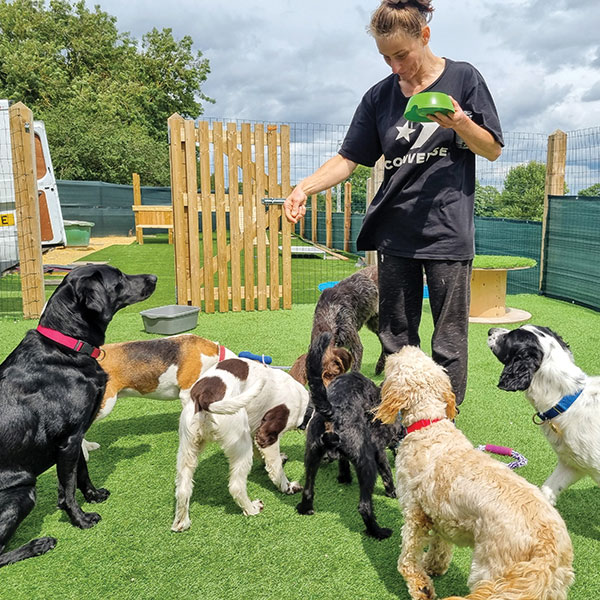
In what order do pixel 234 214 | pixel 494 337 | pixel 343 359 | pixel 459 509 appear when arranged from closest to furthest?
pixel 459 509, pixel 494 337, pixel 343 359, pixel 234 214

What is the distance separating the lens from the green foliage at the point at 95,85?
2606cm

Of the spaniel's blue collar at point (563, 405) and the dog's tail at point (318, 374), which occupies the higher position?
the dog's tail at point (318, 374)

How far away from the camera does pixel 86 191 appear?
20.6 metres

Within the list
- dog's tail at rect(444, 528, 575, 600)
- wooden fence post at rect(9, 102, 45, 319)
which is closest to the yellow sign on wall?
wooden fence post at rect(9, 102, 45, 319)

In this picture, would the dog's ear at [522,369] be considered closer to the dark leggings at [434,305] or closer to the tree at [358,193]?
the dark leggings at [434,305]

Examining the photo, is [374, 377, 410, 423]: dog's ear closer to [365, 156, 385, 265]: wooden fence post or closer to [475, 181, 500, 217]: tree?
[365, 156, 385, 265]: wooden fence post

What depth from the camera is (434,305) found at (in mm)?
2830

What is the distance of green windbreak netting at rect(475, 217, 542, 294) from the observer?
9.27 meters

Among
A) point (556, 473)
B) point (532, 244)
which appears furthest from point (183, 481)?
point (532, 244)

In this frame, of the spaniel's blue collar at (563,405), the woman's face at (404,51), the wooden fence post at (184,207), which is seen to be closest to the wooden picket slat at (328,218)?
the wooden fence post at (184,207)

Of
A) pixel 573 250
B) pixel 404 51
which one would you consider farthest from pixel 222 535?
pixel 573 250

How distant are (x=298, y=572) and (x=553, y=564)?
3.89 ft

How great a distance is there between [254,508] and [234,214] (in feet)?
18.1

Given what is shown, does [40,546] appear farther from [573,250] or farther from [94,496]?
[573,250]
